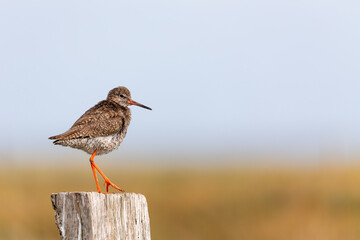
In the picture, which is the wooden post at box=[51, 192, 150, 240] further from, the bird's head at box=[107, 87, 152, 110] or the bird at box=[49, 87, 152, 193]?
the bird's head at box=[107, 87, 152, 110]

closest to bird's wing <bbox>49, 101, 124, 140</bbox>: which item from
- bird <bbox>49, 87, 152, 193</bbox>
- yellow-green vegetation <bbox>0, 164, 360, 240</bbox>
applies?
bird <bbox>49, 87, 152, 193</bbox>

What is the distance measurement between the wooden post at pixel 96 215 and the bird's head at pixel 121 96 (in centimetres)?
329

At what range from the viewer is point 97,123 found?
7.01 metres

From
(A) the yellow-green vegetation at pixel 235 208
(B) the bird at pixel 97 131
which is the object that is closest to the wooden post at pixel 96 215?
(B) the bird at pixel 97 131

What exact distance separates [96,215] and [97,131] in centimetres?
246

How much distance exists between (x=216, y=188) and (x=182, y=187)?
42.5 inches

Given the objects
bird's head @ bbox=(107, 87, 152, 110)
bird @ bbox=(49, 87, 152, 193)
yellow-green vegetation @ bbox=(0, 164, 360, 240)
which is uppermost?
bird's head @ bbox=(107, 87, 152, 110)

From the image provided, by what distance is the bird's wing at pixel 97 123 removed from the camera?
6.79m

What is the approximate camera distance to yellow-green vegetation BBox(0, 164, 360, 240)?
1204 centimetres

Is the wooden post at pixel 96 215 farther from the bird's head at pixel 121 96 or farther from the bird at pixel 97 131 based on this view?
the bird's head at pixel 121 96

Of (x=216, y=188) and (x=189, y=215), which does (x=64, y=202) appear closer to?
(x=189, y=215)

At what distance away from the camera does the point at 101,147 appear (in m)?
7.00

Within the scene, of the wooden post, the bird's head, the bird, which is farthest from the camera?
the bird's head

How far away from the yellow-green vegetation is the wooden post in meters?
6.94
